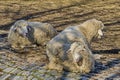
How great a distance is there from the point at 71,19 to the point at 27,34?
583cm

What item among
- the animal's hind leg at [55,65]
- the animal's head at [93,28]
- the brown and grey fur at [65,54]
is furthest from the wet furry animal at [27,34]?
the animal's hind leg at [55,65]

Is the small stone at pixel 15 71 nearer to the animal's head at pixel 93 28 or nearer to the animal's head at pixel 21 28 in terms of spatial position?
the animal's head at pixel 93 28

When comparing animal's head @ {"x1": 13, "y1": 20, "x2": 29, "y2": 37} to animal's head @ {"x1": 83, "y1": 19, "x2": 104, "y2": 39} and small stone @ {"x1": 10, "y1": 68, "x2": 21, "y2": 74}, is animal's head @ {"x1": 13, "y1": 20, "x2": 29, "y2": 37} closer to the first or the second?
animal's head @ {"x1": 83, "y1": 19, "x2": 104, "y2": 39}

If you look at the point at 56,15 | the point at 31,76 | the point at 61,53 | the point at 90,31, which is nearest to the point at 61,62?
the point at 61,53

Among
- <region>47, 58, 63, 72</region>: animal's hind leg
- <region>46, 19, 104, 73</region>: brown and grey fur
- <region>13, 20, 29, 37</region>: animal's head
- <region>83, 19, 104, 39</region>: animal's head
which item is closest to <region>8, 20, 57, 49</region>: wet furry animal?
<region>13, 20, 29, 37</region>: animal's head

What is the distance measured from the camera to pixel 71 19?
52.5ft

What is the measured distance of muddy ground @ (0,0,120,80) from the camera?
866 cm

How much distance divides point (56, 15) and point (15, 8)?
2340mm

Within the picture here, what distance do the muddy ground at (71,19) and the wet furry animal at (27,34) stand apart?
35 centimetres

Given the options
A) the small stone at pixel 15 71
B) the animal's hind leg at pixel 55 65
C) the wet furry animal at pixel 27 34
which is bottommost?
the small stone at pixel 15 71

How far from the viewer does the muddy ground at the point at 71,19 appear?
28.4 ft

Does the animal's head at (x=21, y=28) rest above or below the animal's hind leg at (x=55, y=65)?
above

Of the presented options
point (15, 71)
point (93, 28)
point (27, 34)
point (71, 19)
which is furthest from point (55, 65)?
point (71, 19)

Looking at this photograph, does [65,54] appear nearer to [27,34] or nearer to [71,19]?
[27,34]
